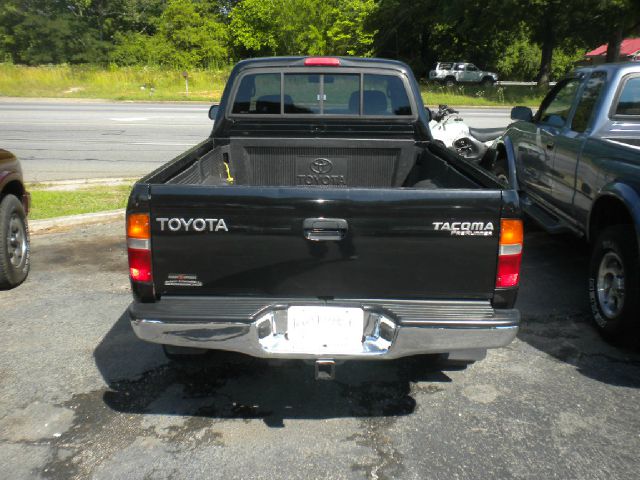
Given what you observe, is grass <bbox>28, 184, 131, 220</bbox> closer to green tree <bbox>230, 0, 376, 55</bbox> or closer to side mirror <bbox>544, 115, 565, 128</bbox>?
side mirror <bbox>544, 115, 565, 128</bbox>

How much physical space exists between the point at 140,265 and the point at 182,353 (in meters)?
0.74

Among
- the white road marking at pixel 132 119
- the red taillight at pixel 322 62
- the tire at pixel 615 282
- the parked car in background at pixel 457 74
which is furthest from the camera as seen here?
the parked car in background at pixel 457 74

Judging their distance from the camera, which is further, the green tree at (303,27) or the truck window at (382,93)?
the green tree at (303,27)

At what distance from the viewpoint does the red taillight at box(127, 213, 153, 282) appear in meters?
2.77

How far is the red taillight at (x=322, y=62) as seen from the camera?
4770mm

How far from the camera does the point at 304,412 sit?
3.35 metres

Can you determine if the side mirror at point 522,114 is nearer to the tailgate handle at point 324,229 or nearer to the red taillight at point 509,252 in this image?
the red taillight at point 509,252

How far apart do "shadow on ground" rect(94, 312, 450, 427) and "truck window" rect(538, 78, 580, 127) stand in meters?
3.28

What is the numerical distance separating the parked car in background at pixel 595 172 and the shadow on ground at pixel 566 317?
0.19 meters

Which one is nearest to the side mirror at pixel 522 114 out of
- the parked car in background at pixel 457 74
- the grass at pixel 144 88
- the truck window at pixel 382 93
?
the truck window at pixel 382 93

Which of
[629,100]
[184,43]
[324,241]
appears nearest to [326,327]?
[324,241]

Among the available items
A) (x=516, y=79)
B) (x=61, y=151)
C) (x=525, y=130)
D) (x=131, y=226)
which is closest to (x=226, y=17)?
(x=516, y=79)

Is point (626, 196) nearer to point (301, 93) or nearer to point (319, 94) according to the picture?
point (319, 94)

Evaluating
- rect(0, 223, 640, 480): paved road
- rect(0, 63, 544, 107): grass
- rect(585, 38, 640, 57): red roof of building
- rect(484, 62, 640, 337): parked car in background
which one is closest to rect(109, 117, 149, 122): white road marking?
rect(0, 63, 544, 107): grass
